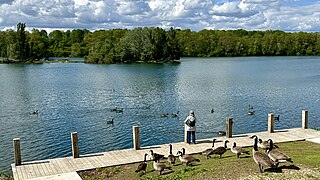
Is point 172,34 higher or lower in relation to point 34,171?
higher

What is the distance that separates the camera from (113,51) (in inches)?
4919

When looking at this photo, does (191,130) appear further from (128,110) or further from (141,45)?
(141,45)

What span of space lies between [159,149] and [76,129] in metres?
13.5

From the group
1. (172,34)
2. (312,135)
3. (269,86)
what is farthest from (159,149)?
(172,34)

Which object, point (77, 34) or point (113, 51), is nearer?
point (113, 51)

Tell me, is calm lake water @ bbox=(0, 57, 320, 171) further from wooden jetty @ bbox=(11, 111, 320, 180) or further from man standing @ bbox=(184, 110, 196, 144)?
man standing @ bbox=(184, 110, 196, 144)

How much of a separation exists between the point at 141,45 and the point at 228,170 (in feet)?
372

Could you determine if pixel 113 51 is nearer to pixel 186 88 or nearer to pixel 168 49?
pixel 168 49

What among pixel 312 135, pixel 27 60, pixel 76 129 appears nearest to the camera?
pixel 312 135

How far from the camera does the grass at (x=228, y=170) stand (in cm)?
1261

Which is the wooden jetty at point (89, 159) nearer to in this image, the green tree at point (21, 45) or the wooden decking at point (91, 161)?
the wooden decking at point (91, 161)

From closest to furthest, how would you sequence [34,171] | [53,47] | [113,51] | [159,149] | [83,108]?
[34,171] → [159,149] → [83,108] → [113,51] → [53,47]

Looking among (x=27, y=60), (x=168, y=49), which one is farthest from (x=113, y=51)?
(x=27, y=60)

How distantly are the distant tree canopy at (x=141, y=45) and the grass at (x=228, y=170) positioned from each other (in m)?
107
